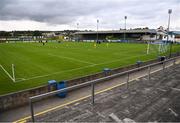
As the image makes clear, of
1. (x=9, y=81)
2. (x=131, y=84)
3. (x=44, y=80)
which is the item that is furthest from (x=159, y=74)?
(x=9, y=81)

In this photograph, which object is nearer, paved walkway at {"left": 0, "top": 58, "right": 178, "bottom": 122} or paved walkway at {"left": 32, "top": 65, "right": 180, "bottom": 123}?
paved walkway at {"left": 32, "top": 65, "right": 180, "bottom": 123}

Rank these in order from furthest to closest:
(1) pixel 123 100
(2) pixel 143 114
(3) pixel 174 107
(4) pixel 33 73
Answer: (4) pixel 33 73
(1) pixel 123 100
(3) pixel 174 107
(2) pixel 143 114

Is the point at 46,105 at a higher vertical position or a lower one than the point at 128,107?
lower

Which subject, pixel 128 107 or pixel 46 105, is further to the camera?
pixel 46 105

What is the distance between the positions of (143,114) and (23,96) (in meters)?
5.64

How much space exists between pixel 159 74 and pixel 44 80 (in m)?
8.46

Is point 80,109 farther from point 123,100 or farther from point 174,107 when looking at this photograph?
point 174,107

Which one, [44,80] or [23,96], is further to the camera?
[44,80]

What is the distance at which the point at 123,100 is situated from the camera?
777 centimetres

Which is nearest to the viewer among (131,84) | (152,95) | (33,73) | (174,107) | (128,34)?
(174,107)

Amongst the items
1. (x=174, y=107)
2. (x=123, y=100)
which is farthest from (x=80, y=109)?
(x=174, y=107)

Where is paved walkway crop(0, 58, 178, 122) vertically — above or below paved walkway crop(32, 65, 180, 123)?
below

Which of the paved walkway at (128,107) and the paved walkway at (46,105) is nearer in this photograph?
the paved walkway at (128,107)

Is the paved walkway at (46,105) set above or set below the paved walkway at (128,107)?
below
